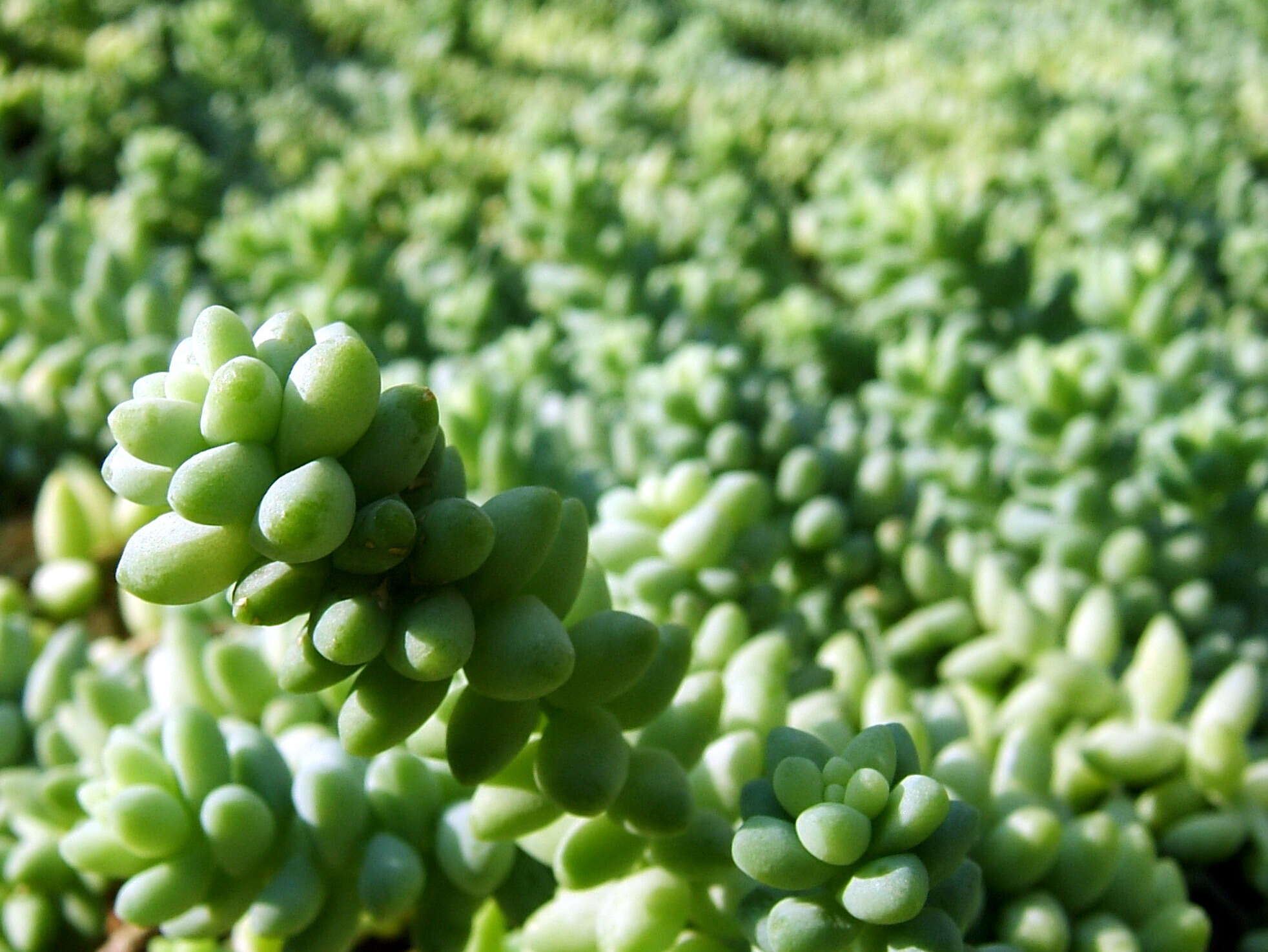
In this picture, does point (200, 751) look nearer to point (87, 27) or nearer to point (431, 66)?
point (431, 66)

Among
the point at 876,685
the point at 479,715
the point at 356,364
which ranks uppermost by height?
the point at 356,364

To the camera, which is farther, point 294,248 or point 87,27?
point 87,27

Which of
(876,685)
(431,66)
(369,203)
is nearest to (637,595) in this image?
(876,685)

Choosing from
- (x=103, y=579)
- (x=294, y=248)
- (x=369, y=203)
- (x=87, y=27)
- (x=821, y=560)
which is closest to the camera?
(x=821, y=560)

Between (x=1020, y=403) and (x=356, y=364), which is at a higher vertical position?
(x=356, y=364)

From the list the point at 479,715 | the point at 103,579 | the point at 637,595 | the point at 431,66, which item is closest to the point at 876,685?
the point at 637,595

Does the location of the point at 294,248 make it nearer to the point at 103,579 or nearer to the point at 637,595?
the point at 103,579

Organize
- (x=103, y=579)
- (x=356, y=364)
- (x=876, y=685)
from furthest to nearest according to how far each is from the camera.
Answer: (x=103, y=579) → (x=876, y=685) → (x=356, y=364)
